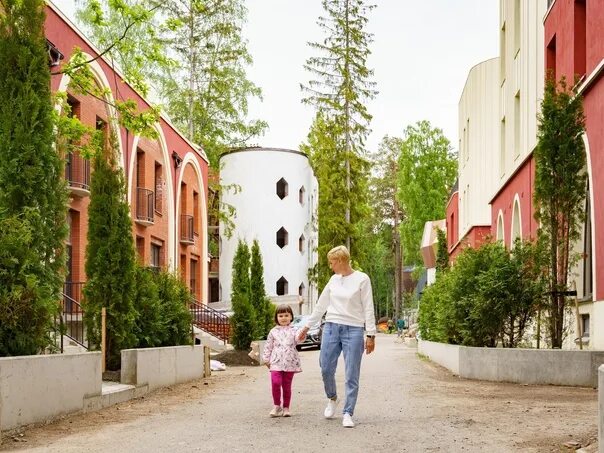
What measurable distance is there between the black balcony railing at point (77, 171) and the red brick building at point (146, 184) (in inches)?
0.9

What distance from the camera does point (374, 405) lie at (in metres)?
10.8

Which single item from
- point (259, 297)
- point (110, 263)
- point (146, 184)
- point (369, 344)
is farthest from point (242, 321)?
point (369, 344)

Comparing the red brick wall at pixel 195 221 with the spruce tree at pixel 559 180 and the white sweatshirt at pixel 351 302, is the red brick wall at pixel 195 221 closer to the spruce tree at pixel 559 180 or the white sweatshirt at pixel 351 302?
the spruce tree at pixel 559 180

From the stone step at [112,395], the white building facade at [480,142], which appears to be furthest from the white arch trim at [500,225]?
the stone step at [112,395]

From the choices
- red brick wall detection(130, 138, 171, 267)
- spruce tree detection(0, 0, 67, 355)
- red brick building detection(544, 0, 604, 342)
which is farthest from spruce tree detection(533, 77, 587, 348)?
red brick wall detection(130, 138, 171, 267)

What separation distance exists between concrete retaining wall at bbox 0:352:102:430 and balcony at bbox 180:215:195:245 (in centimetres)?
2300

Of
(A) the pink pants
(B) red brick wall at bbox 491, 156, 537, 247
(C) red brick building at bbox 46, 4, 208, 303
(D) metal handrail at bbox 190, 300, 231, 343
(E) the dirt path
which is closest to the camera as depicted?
(E) the dirt path

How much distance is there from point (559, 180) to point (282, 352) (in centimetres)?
707

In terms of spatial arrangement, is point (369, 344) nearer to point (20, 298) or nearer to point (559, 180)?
point (20, 298)

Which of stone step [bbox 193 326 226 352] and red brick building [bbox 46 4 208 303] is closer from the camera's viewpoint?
red brick building [bbox 46 4 208 303]

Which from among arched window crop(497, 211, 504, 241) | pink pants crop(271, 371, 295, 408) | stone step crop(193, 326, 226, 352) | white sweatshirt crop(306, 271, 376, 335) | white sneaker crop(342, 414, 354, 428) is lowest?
stone step crop(193, 326, 226, 352)

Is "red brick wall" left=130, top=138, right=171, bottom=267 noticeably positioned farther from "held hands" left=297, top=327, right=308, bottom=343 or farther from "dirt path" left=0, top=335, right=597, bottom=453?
"held hands" left=297, top=327, right=308, bottom=343

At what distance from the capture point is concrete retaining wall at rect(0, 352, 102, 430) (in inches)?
324

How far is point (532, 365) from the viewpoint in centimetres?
1364
